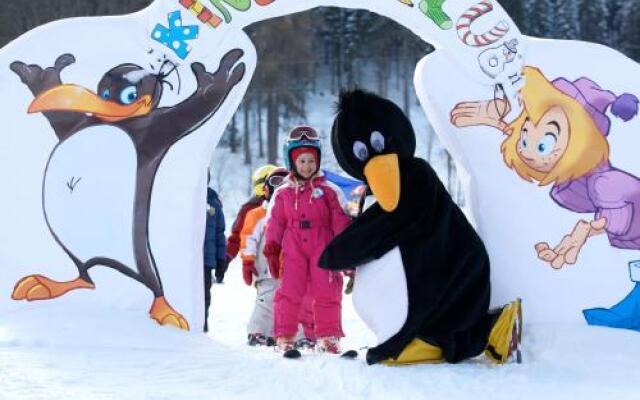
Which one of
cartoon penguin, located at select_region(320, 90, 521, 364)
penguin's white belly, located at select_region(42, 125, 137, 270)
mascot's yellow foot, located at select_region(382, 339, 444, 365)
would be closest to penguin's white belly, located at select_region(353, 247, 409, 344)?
cartoon penguin, located at select_region(320, 90, 521, 364)

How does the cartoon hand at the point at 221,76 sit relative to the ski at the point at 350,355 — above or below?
above

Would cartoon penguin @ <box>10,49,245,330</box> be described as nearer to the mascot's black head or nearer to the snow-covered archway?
the snow-covered archway

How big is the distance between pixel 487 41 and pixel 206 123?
169cm

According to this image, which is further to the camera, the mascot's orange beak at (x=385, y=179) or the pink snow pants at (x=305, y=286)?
the pink snow pants at (x=305, y=286)

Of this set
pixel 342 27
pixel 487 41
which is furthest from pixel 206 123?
pixel 342 27

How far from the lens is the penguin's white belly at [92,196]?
15.1 ft

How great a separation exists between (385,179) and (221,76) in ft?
3.96

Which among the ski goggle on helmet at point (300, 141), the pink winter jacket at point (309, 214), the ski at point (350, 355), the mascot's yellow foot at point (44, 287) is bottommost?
the ski at point (350, 355)

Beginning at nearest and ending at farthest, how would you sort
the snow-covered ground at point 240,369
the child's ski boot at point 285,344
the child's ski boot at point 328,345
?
the snow-covered ground at point 240,369, the child's ski boot at point 285,344, the child's ski boot at point 328,345

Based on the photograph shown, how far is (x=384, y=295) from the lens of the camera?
418 centimetres

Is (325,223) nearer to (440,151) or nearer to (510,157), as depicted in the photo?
(510,157)

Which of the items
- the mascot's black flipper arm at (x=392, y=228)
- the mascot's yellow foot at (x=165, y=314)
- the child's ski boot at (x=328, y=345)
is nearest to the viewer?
the mascot's black flipper arm at (x=392, y=228)

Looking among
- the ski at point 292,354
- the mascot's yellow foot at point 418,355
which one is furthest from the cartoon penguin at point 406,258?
the ski at point 292,354

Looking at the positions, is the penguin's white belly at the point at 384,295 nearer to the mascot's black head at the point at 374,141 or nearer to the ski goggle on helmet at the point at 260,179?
the mascot's black head at the point at 374,141
